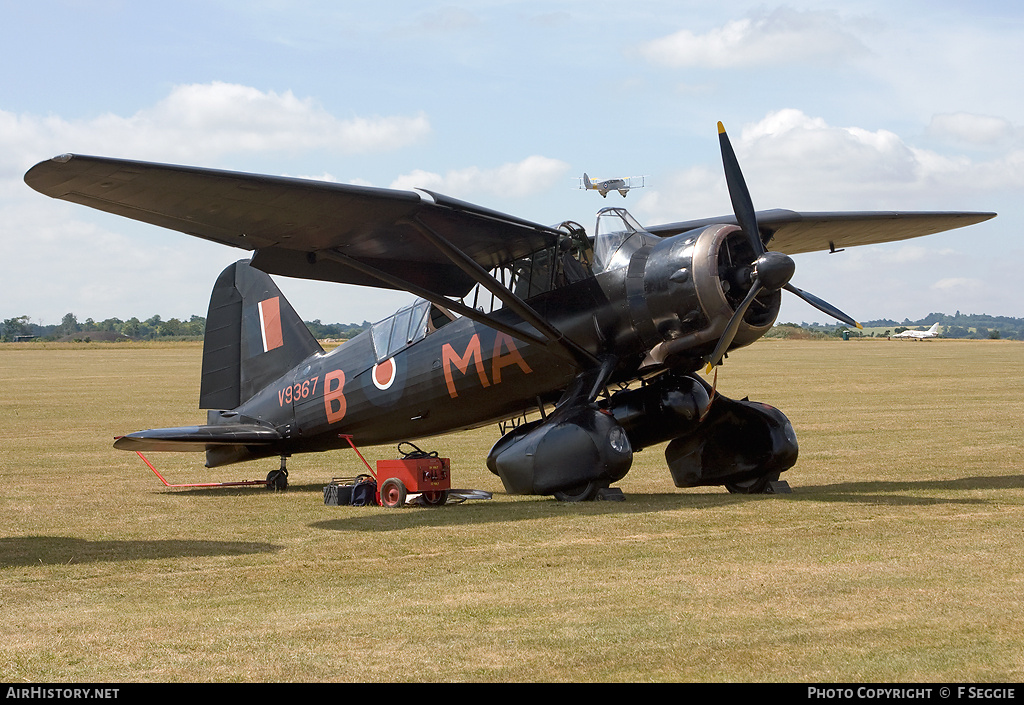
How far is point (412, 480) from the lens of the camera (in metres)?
12.8

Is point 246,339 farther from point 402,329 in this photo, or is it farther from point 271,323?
point 402,329

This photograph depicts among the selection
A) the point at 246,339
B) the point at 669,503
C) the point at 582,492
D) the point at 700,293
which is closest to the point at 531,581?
the point at 582,492

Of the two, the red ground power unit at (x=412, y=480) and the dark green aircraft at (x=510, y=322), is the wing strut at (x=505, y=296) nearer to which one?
the dark green aircraft at (x=510, y=322)

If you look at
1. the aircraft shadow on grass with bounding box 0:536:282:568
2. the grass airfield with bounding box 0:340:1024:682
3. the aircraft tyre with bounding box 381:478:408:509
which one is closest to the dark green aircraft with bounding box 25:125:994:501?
the grass airfield with bounding box 0:340:1024:682

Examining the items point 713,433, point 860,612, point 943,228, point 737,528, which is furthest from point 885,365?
point 860,612

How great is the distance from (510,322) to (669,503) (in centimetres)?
291

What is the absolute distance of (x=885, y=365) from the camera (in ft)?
170

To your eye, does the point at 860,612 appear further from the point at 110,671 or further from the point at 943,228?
the point at 943,228

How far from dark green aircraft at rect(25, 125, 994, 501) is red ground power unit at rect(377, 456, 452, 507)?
29.5 inches

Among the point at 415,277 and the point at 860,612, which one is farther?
the point at 415,277

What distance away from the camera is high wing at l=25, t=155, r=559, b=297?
1011 cm

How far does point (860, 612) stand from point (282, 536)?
584cm

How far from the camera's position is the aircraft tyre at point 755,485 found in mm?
13086

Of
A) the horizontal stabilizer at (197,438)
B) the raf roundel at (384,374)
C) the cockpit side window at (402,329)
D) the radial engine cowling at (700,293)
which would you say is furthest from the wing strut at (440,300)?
the horizontal stabilizer at (197,438)
